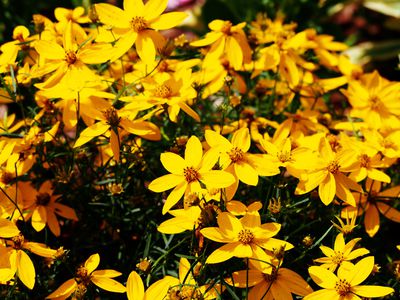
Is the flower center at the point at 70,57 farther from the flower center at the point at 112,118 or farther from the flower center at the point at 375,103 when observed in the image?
the flower center at the point at 375,103

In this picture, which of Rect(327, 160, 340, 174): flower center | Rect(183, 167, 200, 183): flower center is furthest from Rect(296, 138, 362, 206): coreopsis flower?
Rect(183, 167, 200, 183): flower center

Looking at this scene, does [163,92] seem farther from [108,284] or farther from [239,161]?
[108,284]

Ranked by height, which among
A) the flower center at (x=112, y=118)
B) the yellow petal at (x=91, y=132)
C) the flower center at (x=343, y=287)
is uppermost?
the flower center at (x=112, y=118)

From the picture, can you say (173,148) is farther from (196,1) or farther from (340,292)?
(196,1)

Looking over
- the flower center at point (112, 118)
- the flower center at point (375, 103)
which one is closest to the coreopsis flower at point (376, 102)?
the flower center at point (375, 103)

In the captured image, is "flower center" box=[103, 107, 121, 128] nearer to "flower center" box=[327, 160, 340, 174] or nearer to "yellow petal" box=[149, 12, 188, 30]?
"yellow petal" box=[149, 12, 188, 30]

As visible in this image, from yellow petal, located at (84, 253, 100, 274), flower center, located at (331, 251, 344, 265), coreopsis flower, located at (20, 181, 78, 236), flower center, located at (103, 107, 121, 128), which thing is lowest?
coreopsis flower, located at (20, 181, 78, 236)
